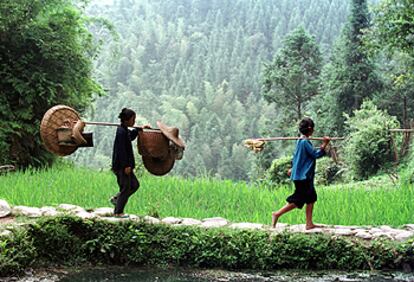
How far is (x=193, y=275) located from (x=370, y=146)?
30.1 feet

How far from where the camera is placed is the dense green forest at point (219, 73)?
12914 mm

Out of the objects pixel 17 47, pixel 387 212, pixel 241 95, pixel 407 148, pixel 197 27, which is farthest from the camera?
pixel 197 27

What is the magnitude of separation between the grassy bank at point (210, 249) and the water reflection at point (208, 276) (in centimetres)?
15

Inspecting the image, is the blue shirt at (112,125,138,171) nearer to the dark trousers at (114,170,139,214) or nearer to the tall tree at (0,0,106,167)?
the dark trousers at (114,170,139,214)

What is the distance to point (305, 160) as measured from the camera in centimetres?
669

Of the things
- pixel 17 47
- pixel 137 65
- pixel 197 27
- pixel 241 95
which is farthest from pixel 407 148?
pixel 197 27

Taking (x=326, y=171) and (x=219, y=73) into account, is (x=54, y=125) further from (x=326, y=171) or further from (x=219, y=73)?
(x=219, y=73)

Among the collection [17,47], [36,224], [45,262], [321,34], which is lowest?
[45,262]

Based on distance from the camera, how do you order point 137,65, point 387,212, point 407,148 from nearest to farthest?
point 387,212 → point 407,148 → point 137,65

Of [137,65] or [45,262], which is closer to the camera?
[45,262]

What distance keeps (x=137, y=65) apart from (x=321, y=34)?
46.6ft

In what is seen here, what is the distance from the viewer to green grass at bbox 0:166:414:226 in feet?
25.4

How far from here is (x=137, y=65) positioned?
4603cm

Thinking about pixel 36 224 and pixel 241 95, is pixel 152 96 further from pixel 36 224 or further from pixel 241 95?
pixel 36 224
